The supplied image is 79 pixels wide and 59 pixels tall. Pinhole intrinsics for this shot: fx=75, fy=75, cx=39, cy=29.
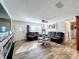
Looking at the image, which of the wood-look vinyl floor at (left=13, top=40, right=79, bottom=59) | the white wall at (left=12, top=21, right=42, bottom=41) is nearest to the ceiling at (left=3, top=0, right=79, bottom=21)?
the wood-look vinyl floor at (left=13, top=40, right=79, bottom=59)

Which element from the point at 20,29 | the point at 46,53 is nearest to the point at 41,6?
the point at 46,53

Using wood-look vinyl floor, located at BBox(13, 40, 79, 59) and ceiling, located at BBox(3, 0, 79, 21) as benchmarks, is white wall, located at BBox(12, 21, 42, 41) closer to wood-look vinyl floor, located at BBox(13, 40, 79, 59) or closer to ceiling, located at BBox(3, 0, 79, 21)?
wood-look vinyl floor, located at BBox(13, 40, 79, 59)

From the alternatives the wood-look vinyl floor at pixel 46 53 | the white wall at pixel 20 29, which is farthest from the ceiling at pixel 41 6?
the white wall at pixel 20 29

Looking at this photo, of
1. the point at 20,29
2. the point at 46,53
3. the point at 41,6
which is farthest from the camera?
the point at 20,29

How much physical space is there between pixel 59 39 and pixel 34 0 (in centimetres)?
445

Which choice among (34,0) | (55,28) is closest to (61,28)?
(55,28)

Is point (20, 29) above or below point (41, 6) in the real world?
below

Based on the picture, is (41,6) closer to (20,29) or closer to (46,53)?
(46,53)

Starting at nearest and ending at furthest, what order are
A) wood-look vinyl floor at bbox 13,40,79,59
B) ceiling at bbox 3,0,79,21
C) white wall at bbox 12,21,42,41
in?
1. ceiling at bbox 3,0,79,21
2. wood-look vinyl floor at bbox 13,40,79,59
3. white wall at bbox 12,21,42,41

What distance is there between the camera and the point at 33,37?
26.1 ft

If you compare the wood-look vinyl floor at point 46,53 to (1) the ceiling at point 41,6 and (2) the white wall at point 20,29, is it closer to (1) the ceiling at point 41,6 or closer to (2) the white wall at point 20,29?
(1) the ceiling at point 41,6

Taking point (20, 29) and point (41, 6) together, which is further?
point (20, 29)

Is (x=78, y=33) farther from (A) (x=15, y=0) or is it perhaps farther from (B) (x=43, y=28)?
(B) (x=43, y=28)

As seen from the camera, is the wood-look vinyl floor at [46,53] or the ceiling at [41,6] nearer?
the ceiling at [41,6]
